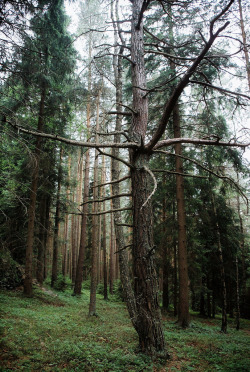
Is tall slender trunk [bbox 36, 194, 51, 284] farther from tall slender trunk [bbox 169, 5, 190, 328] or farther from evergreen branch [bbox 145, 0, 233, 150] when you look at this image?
evergreen branch [bbox 145, 0, 233, 150]

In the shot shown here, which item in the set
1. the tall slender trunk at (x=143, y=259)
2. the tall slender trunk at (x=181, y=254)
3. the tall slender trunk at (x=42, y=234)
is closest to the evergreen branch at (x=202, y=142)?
the tall slender trunk at (x=143, y=259)

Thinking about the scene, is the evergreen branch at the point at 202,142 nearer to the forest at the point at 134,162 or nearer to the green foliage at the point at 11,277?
the forest at the point at 134,162

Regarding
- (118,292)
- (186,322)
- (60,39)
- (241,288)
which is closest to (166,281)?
(186,322)

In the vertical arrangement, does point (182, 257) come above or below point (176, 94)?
below

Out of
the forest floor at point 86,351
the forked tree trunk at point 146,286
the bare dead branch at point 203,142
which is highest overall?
the bare dead branch at point 203,142

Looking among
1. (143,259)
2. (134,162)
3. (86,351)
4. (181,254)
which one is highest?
(134,162)

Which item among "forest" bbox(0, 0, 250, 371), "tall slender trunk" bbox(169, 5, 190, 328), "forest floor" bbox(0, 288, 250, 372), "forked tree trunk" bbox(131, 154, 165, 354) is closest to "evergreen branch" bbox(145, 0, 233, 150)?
"forest" bbox(0, 0, 250, 371)

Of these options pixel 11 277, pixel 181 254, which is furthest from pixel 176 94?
pixel 11 277

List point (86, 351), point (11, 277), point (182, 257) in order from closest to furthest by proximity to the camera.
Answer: point (86, 351) → point (182, 257) → point (11, 277)

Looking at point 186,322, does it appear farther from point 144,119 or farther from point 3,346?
point 144,119

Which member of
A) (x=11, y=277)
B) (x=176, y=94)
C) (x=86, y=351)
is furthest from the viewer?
(x=11, y=277)

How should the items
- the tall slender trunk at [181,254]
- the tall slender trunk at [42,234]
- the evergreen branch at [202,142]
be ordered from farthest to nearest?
the tall slender trunk at [42,234] → the tall slender trunk at [181,254] → the evergreen branch at [202,142]

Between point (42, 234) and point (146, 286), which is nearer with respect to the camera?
point (146, 286)

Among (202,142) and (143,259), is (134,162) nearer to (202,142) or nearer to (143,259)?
(202,142)
